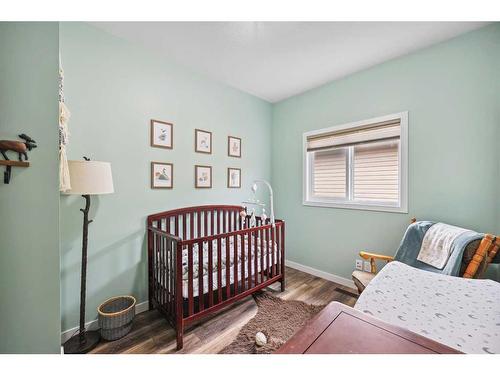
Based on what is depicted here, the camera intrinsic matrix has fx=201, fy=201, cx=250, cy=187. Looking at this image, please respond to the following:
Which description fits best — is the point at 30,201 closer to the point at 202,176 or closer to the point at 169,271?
the point at 169,271

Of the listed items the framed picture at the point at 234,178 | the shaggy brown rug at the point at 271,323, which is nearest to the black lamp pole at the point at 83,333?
the shaggy brown rug at the point at 271,323

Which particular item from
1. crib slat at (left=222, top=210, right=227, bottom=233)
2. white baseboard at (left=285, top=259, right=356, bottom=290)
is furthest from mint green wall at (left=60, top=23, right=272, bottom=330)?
white baseboard at (left=285, top=259, right=356, bottom=290)

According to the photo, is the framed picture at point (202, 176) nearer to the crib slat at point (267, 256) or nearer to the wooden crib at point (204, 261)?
the wooden crib at point (204, 261)

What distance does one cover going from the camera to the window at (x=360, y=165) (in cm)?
210

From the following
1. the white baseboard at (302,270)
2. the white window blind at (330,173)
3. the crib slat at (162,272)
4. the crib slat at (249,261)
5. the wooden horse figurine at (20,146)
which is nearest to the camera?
the wooden horse figurine at (20,146)

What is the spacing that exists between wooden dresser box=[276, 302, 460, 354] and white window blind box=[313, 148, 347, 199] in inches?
79.5

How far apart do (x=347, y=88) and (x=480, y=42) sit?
104cm

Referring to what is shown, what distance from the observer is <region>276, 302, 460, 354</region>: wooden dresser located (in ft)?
2.02

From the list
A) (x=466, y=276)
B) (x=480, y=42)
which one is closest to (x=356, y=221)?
(x=466, y=276)

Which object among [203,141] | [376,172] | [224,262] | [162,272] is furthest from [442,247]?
[203,141]

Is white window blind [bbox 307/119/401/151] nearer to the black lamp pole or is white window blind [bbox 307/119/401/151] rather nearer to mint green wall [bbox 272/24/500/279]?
mint green wall [bbox 272/24/500/279]

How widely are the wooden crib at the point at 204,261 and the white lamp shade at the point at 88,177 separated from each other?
0.58m
